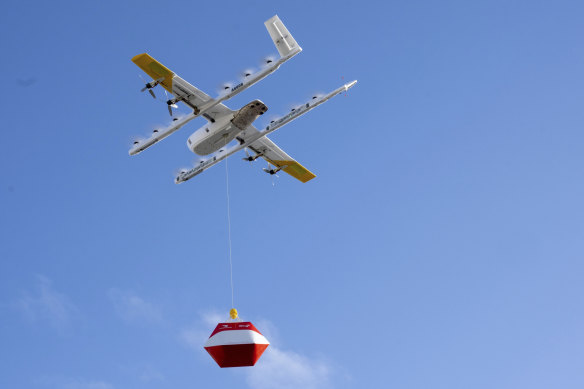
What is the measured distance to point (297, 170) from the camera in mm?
57562

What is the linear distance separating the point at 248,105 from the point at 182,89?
13.2 ft

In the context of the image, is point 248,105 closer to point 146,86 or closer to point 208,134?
point 208,134

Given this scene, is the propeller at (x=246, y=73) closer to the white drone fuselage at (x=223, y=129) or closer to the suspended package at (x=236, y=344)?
the white drone fuselage at (x=223, y=129)

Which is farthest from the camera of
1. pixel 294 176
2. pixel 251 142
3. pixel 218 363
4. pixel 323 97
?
pixel 294 176

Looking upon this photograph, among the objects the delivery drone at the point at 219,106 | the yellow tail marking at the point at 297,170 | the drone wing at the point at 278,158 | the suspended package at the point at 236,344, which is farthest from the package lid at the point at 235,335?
the yellow tail marking at the point at 297,170

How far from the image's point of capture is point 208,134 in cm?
4819

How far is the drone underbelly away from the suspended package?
18428 millimetres

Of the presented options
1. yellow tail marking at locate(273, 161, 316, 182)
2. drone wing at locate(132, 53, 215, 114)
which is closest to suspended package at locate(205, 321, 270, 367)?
drone wing at locate(132, 53, 215, 114)

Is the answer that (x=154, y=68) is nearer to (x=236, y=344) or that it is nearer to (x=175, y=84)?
(x=175, y=84)

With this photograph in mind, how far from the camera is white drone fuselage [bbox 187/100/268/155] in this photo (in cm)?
4759

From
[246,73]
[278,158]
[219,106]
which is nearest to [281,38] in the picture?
[246,73]

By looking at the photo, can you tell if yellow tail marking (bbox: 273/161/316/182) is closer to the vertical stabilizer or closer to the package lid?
the vertical stabilizer

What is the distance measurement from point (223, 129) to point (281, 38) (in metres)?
6.53

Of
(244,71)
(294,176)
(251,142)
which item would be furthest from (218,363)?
(294,176)
